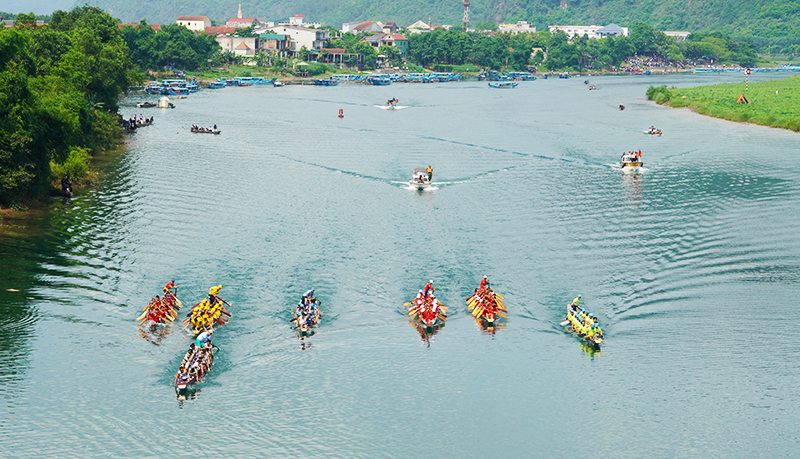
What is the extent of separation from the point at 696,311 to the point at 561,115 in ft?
326

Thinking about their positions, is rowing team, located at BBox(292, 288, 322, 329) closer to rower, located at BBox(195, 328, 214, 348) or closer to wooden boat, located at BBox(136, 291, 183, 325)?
rower, located at BBox(195, 328, 214, 348)

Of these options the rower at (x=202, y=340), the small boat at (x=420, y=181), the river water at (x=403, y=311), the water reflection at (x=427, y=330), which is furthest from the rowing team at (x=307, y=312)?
the small boat at (x=420, y=181)

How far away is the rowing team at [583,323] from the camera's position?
39531mm

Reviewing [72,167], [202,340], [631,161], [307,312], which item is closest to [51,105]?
[72,167]

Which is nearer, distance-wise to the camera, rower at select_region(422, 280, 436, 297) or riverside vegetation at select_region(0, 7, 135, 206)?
rower at select_region(422, 280, 436, 297)

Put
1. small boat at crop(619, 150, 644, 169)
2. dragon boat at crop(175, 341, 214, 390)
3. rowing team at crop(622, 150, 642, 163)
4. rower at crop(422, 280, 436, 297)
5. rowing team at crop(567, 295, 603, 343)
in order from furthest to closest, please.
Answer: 1. rowing team at crop(622, 150, 642, 163)
2. small boat at crop(619, 150, 644, 169)
3. rower at crop(422, 280, 436, 297)
4. rowing team at crop(567, 295, 603, 343)
5. dragon boat at crop(175, 341, 214, 390)

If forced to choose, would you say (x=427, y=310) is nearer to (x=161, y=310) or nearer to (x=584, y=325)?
(x=584, y=325)

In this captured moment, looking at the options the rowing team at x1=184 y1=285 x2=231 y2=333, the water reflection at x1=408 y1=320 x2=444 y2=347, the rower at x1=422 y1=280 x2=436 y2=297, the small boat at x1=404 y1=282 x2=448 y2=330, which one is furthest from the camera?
the rower at x1=422 y1=280 x2=436 y2=297

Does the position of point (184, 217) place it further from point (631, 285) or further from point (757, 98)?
point (757, 98)


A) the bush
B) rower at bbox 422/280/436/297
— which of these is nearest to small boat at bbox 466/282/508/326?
rower at bbox 422/280/436/297

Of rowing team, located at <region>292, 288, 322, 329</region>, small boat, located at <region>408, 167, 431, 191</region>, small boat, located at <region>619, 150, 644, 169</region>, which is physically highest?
small boat, located at <region>619, 150, 644, 169</region>

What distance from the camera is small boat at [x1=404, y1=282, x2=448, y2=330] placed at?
138ft

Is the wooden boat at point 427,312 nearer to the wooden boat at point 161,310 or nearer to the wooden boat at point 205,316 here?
the wooden boat at point 205,316

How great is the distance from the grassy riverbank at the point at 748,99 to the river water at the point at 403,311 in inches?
1663
